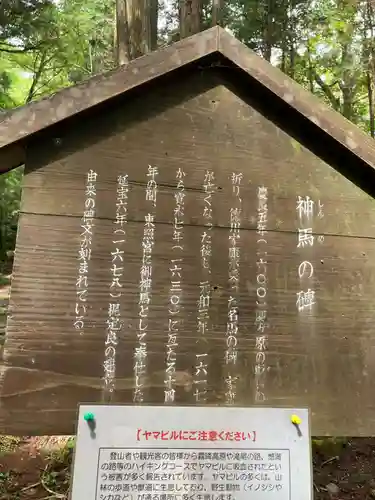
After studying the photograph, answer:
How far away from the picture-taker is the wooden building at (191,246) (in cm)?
176

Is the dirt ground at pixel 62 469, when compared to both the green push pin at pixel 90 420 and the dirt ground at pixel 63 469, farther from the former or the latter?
the green push pin at pixel 90 420

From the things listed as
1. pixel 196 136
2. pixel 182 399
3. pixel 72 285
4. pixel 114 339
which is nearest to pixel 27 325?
pixel 72 285

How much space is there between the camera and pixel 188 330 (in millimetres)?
1833

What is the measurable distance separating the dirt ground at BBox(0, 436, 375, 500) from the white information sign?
1.69 meters

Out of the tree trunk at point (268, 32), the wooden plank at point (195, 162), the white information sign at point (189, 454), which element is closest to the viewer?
the white information sign at point (189, 454)

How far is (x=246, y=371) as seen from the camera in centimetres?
186

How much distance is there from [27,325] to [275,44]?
7.41m

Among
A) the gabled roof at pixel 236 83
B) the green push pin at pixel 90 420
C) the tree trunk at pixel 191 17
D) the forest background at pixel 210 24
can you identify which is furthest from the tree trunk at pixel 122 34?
the green push pin at pixel 90 420

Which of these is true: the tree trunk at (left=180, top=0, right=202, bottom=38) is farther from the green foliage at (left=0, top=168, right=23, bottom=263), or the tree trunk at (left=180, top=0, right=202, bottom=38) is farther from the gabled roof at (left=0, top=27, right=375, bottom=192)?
the green foliage at (left=0, top=168, right=23, bottom=263)

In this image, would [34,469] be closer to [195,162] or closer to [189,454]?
[189,454]

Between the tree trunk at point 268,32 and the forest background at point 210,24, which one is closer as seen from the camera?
the forest background at point 210,24

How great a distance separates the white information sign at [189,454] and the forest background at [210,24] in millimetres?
3956

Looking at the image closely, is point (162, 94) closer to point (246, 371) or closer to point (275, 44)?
point (246, 371)

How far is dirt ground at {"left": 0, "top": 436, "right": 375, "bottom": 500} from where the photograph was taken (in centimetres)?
313
